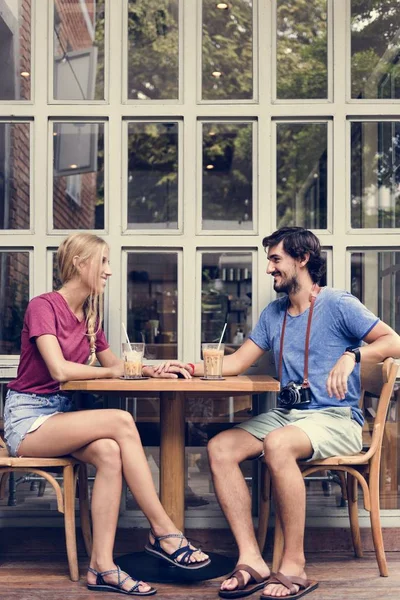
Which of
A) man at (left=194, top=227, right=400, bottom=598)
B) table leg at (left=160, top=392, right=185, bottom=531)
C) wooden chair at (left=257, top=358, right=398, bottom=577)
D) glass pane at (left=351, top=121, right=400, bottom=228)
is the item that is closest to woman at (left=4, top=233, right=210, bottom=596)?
table leg at (left=160, top=392, right=185, bottom=531)

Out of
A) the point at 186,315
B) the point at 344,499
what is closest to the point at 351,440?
the point at 344,499

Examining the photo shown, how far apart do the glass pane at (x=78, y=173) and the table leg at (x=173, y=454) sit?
0.95 meters

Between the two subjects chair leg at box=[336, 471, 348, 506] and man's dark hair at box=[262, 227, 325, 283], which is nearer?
man's dark hair at box=[262, 227, 325, 283]

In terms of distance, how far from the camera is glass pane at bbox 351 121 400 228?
3740 mm

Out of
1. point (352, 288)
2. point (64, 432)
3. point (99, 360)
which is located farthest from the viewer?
point (352, 288)

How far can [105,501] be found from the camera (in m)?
3.02

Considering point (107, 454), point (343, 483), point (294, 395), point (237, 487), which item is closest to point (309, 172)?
point (294, 395)

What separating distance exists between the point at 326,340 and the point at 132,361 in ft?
2.50

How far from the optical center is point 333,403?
328 centimetres

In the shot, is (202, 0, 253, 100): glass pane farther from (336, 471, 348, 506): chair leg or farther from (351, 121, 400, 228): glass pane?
(336, 471, 348, 506): chair leg

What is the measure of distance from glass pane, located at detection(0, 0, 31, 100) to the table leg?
154cm

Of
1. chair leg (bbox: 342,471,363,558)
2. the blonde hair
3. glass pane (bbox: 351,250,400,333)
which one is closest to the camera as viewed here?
the blonde hair

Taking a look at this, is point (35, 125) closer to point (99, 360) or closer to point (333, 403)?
point (99, 360)

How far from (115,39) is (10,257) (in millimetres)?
1062
